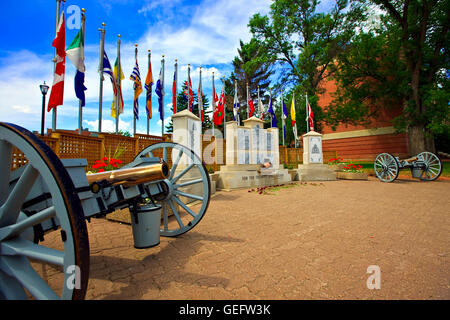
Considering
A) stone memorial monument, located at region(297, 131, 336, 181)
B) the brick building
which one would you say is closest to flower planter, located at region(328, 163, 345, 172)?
stone memorial monument, located at region(297, 131, 336, 181)

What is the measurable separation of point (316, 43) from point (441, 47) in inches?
357

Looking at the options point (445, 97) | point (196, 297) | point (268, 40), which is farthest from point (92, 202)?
point (268, 40)

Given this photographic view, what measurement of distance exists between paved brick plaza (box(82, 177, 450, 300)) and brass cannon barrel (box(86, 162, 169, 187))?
3.02 feet

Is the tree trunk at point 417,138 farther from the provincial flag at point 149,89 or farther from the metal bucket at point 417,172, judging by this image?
the provincial flag at point 149,89

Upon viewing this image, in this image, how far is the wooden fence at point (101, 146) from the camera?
5.79 meters

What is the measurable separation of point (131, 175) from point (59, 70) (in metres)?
7.55

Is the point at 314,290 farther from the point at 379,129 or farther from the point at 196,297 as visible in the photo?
the point at 379,129

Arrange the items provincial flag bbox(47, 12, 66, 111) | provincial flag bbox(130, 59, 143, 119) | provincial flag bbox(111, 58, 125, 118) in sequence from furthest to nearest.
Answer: provincial flag bbox(130, 59, 143, 119), provincial flag bbox(111, 58, 125, 118), provincial flag bbox(47, 12, 66, 111)

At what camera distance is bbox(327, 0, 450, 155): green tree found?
14227 mm

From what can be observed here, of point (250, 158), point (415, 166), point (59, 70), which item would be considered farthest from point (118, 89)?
point (415, 166)

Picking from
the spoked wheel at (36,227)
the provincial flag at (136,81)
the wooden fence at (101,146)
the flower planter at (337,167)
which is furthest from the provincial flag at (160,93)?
the spoked wheel at (36,227)

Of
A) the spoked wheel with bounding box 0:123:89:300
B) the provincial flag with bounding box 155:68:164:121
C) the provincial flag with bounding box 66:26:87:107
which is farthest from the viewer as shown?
the provincial flag with bounding box 155:68:164:121

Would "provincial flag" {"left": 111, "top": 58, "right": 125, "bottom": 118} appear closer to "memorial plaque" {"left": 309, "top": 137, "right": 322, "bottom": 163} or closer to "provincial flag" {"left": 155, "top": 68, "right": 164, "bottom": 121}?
"provincial flag" {"left": 155, "top": 68, "right": 164, "bottom": 121}

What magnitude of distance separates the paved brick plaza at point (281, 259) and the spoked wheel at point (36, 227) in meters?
0.67
